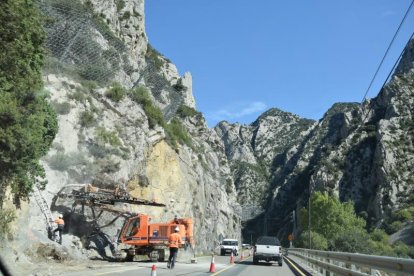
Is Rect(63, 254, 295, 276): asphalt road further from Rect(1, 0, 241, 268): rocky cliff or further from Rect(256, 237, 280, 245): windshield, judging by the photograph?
Rect(256, 237, 280, 245): windshield

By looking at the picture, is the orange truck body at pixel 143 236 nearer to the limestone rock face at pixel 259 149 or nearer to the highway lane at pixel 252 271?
the highway lane at pixel 252 271

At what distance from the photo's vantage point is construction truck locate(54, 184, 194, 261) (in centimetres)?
2800

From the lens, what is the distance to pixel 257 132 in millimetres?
199000

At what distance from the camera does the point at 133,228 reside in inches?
1123

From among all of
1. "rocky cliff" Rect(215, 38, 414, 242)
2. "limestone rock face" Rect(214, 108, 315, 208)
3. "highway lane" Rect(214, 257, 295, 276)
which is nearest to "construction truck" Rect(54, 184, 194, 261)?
"highway lane" Rect(214, 257, 295, 276)

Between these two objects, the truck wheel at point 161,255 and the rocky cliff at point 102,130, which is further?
the rocky cliff at point 102,130

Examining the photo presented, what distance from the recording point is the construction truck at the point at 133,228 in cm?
2800

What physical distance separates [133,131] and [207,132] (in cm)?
6476

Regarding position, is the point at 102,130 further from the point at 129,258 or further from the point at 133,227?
the point at 129,258

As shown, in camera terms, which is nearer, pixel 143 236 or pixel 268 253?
pixel 143 236

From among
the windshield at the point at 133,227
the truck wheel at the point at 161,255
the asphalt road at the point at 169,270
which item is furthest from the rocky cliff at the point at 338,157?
the asphalt road at the point at 169,270

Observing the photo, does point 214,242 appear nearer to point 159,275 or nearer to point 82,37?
point 82,37

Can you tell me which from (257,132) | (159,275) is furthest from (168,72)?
(257,132)

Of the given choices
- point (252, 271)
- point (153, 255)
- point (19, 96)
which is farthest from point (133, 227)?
point (19, 96)
